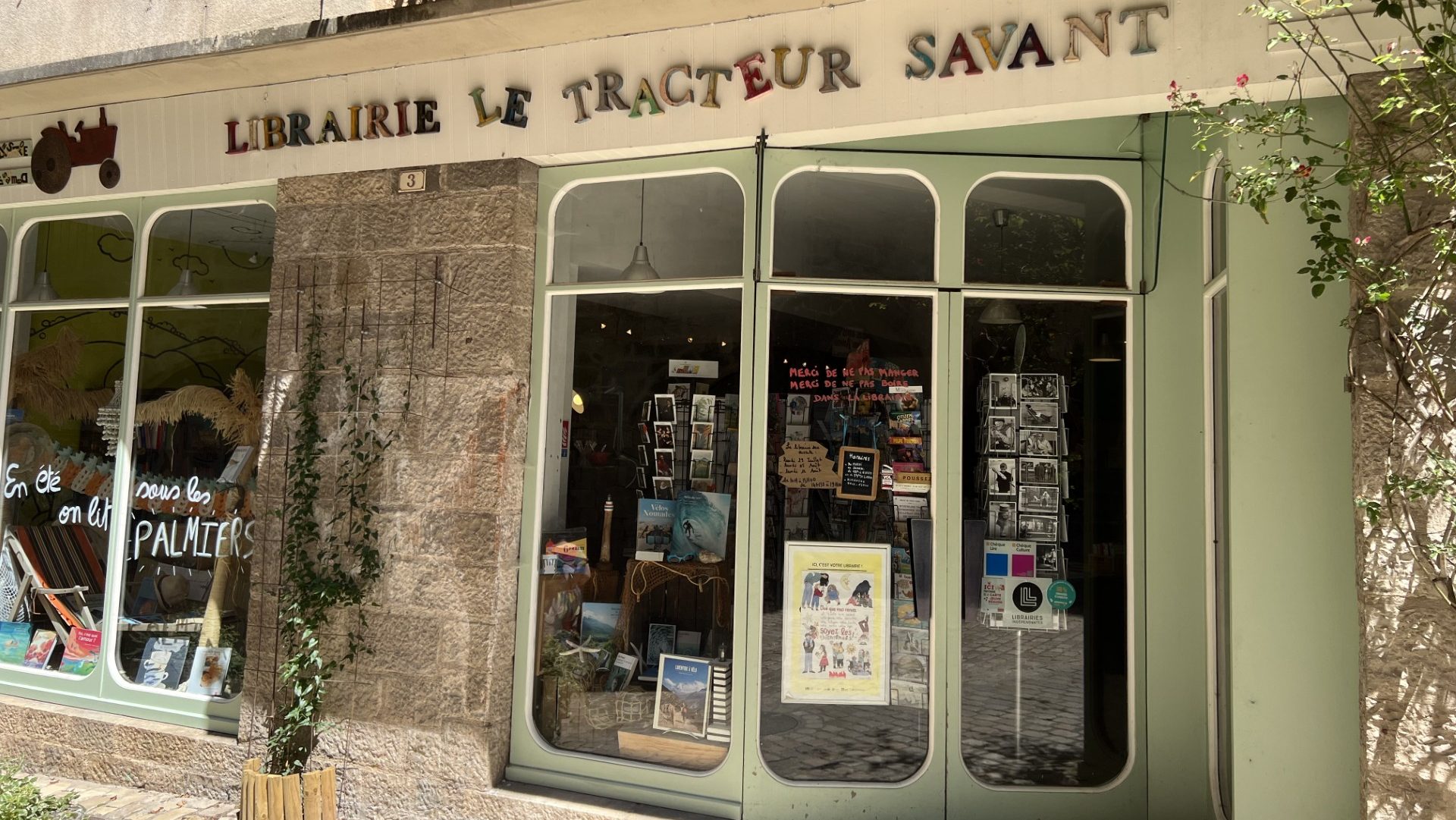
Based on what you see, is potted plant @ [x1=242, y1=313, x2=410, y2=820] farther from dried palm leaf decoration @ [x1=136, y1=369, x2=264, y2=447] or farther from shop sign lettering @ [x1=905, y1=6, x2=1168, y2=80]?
shop sign lettering @ [x1=905, y1=6, x2=1168, y2=80]

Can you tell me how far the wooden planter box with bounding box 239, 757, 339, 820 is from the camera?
4785mm

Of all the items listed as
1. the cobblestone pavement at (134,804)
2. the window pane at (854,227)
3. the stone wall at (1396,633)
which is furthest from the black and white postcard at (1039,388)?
the cobblestone pavement at (134,804)

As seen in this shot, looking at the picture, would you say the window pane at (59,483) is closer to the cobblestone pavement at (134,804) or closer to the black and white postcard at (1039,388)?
the cobblestone pavement at (134,804)

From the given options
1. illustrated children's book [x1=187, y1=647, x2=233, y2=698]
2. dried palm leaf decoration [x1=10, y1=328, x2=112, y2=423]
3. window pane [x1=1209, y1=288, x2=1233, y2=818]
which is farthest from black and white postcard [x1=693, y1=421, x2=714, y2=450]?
dried palm leaf decoration [x1=10, y1=328, x2=112, y2=423]

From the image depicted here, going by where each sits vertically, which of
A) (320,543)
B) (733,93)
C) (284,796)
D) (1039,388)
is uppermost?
(733,93)

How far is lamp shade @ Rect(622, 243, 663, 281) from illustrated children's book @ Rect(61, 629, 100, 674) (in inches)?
160

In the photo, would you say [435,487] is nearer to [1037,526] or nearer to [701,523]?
[701,523]

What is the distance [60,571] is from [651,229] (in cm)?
449

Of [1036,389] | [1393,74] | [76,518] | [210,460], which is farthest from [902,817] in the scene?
[76,518]

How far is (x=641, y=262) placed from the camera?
17.7 ft

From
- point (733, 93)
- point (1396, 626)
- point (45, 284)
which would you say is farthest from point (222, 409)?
point (1396, 626)

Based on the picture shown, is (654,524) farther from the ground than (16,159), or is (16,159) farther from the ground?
(16,159)

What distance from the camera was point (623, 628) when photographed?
5.36m

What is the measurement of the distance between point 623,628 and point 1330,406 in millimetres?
3353
